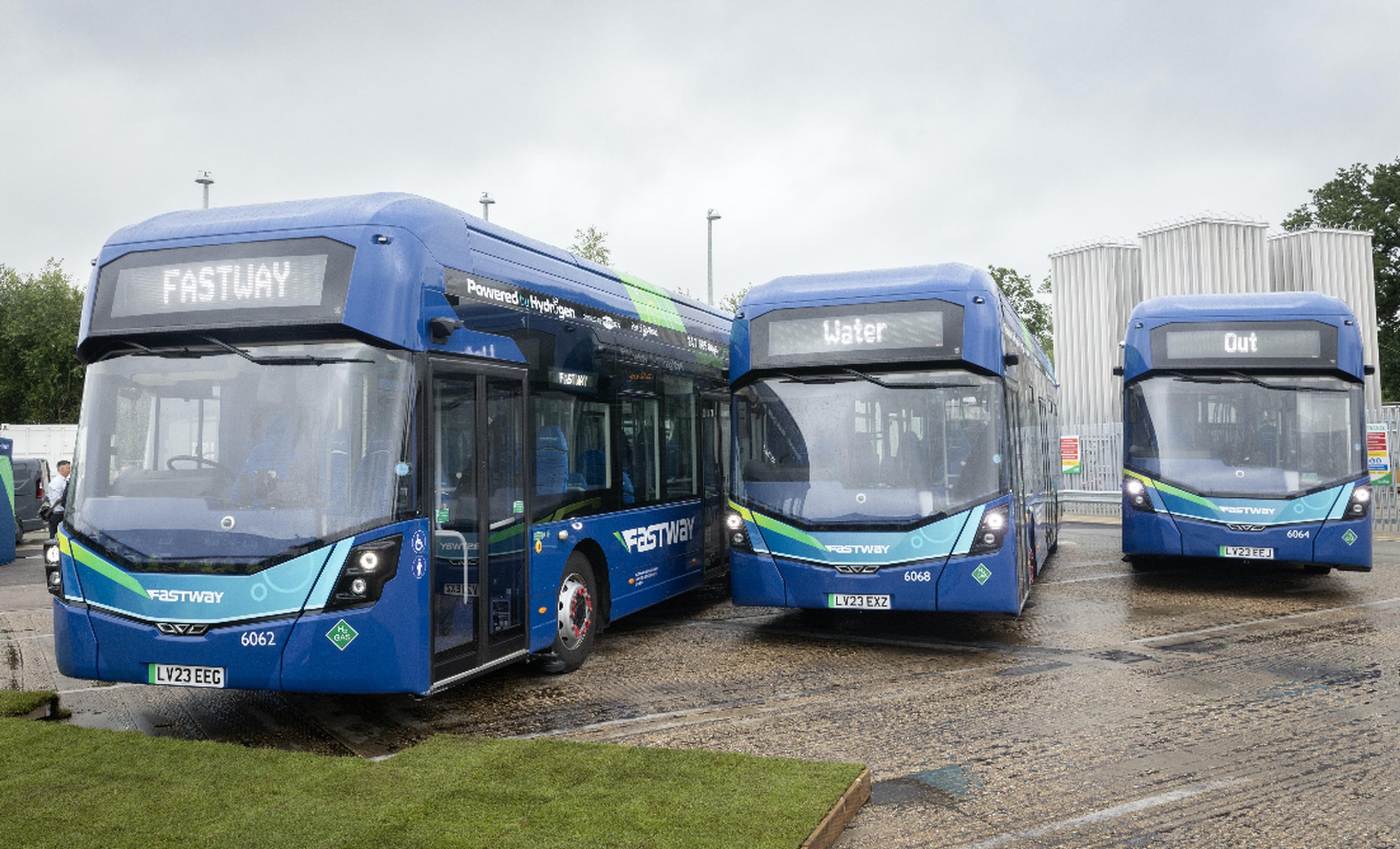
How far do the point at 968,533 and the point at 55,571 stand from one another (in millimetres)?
6364

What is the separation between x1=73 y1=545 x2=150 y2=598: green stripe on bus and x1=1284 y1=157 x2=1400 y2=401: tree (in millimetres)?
47460

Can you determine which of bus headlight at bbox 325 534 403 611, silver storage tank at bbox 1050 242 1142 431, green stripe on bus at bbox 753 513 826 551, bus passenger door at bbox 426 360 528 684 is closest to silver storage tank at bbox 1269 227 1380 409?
silver storage tank at bbox 1050 242 1142 431

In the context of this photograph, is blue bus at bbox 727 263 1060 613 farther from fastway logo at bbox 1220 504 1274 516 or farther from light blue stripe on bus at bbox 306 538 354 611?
light blue stripe on bus at bbox 306 538 354 611

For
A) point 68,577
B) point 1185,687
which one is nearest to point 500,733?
point 68,577

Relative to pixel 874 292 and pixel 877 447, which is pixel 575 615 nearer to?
pixel 877 447

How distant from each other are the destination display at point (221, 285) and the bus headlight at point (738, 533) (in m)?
4.33

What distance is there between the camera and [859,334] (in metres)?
9.23

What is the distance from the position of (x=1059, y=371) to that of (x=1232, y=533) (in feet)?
87.5

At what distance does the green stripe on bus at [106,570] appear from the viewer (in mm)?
6305

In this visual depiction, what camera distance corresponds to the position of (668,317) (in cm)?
1090

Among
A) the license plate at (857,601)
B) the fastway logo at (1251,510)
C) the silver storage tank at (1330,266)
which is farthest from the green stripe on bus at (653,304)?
the silver storage tank at (1330,266)

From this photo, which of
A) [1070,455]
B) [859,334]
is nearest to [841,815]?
[859,334]

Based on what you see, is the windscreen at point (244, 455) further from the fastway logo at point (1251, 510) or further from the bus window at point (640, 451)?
the fastway logo at point (1251, 510)

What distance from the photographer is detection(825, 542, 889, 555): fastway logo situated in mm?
8969
